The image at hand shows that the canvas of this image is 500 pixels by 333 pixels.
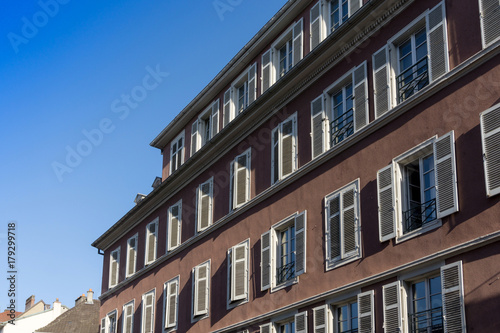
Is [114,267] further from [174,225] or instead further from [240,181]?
[240,181]

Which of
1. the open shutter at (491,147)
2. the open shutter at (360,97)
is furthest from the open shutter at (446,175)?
the open shutter at (360,97)

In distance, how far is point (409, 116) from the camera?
17062 millimetres

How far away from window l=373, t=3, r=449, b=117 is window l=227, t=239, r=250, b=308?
638 centimetres

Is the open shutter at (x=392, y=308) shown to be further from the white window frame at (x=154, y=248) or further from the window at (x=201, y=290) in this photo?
the white window frame at (x=154, y=248)

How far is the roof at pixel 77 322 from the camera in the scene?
48.4 metres

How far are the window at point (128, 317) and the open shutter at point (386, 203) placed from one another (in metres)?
14.9

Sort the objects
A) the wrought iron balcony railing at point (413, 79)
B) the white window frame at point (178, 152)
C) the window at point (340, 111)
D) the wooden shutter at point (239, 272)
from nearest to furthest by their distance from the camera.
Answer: the wrought iron balcony railing at point (413, 79)
the window at point (340, 111)
the wooden shutter at point (239, 272)
the white window frame at point (178, 152)

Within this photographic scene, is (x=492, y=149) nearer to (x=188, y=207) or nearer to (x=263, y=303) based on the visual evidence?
(x=263, y=303)

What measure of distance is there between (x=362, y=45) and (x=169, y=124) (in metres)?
12.2

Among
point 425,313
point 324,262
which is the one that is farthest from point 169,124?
point 425,313

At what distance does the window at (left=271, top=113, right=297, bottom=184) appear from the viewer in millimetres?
21172

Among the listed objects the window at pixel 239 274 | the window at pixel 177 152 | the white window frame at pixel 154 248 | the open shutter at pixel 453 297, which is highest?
the window at pixel 177 152

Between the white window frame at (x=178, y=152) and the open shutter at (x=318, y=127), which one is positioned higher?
the white window frame at (x=178, y=152)

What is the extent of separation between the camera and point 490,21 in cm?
1552
